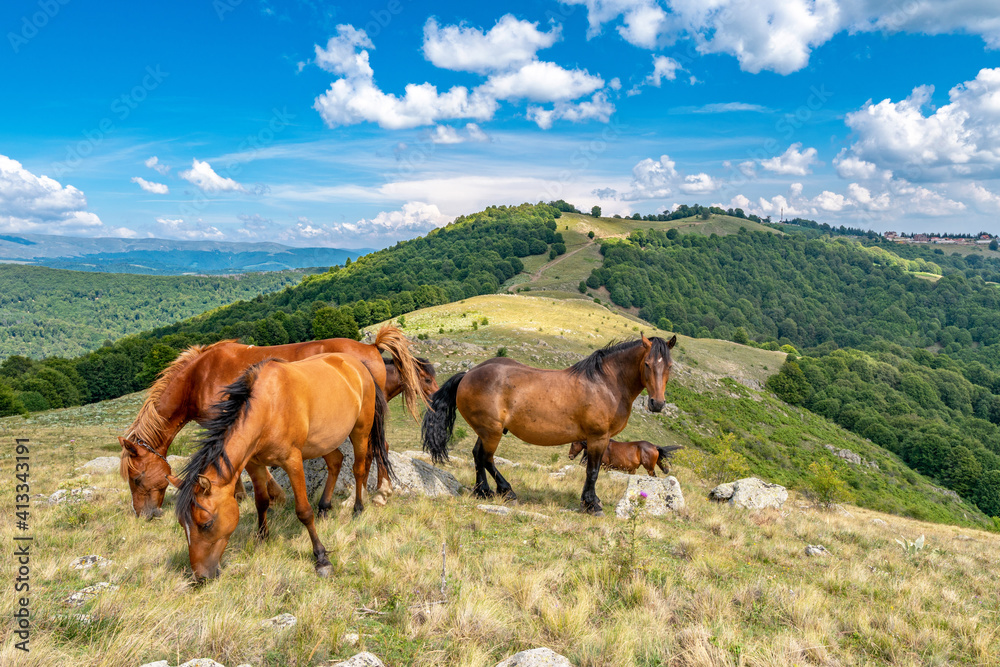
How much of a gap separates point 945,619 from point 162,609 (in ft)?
26.2

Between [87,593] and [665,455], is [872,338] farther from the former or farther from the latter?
[87,593]

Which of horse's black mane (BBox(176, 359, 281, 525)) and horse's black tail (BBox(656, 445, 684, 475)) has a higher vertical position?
horse's black mane (BBox(176, 359, 281, 525))

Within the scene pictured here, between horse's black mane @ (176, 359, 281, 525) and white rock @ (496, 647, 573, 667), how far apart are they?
3.22 m

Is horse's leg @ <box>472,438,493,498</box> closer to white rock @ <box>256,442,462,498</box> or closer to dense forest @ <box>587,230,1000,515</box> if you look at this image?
white rock @ <box>256,442,462,498</box>

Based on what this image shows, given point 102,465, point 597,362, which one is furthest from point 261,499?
point 102,465

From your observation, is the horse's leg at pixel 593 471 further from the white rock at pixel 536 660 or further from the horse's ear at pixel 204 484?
the horse's ear at pixel 204 484

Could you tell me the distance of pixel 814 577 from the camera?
6508 millimetres

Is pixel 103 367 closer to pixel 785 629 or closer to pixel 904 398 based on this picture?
pixel 785 629

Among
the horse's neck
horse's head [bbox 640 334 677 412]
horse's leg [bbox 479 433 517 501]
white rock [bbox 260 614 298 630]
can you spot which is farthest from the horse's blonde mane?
horse's head [bbox 640 334 677 412]

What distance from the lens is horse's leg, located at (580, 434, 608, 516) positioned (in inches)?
350

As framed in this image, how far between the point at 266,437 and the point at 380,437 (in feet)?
9.80

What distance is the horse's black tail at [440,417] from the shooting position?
9586 millimetres

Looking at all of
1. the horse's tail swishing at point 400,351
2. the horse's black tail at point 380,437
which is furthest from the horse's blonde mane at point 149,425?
the horse's tail swishing at point 400,351

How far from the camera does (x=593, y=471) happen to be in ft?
29.7
